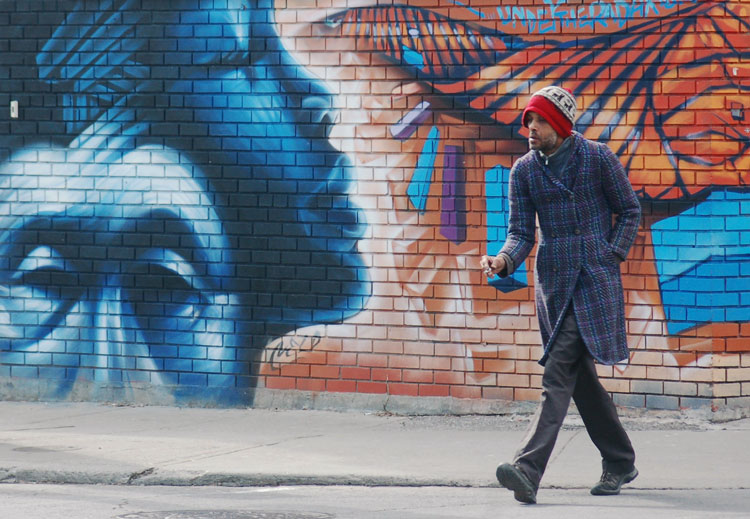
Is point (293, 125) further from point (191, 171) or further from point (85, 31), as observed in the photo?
point (85, 31)

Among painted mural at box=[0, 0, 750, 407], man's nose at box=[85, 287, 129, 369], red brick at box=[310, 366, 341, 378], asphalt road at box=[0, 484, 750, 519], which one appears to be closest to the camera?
asphalt road at box=[0, 484, 750, 519]

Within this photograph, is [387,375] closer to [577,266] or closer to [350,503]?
[350,503]

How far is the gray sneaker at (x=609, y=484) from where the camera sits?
589 cm

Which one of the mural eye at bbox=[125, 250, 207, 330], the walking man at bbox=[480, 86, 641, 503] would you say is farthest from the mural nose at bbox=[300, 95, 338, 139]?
the walking man at bbox=[480, 86, 641, 503]

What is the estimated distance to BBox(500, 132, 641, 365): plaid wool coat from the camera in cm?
577

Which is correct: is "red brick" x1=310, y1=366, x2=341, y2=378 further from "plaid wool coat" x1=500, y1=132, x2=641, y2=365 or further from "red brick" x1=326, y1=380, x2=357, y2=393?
"plaid wool coat" x1=500, y1=132, x2=641, y2=365

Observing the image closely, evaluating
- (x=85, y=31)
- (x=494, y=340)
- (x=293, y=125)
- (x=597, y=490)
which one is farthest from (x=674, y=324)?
(x=85, y=31)

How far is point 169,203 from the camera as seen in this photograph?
8.84 meters

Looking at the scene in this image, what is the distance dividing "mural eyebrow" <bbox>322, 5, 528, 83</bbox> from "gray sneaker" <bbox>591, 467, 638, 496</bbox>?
3.34 meters

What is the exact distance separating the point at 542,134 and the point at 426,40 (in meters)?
2.69

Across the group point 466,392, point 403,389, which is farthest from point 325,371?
point 466,392

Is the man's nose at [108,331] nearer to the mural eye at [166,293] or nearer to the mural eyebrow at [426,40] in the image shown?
the mural eye at [166,293]

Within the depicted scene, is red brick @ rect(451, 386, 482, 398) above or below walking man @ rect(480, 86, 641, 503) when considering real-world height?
below

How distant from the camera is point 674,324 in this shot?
783 cm
